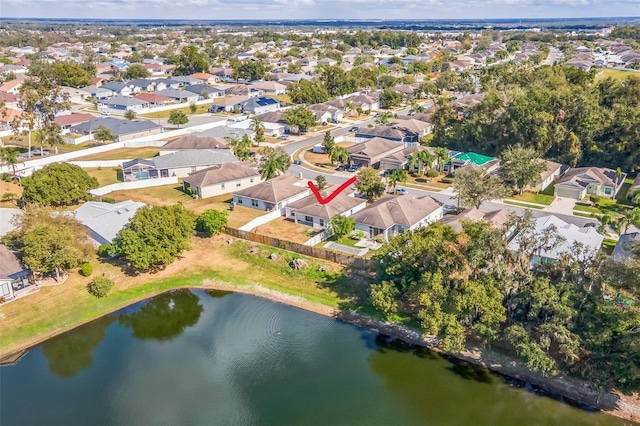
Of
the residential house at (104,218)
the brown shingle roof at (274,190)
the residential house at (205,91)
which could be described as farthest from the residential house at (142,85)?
the residential house at (104,218)

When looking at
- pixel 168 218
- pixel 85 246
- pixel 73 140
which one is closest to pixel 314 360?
pixel 168 218

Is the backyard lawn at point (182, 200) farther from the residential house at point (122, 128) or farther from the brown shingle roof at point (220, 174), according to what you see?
the residential house at point (122, 128)

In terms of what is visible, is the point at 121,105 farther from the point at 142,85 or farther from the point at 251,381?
the point at 251,381

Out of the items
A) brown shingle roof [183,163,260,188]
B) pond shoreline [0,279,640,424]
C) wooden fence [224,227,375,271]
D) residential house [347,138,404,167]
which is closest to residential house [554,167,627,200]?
residential house [347,138,404,167]

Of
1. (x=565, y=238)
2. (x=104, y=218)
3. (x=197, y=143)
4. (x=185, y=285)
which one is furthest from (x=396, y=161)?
(x=104, y=218)

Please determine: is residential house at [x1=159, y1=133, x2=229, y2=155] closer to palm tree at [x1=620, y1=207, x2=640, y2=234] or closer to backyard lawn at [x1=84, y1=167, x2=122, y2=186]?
backyard lawn at [x1=84, y1=167, x2=122, y2=186]
